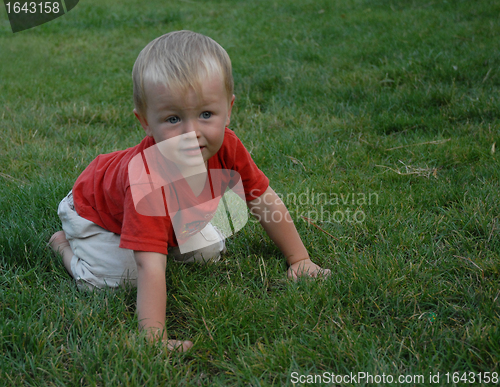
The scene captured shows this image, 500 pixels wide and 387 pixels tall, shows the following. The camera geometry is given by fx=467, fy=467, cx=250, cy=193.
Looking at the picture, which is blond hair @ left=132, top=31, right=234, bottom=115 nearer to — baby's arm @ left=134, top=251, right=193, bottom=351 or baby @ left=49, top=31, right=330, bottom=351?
baby @ left=49, top=31, right=330, bottom=351

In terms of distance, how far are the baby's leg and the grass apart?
0.07 meters

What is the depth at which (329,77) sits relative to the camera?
4734 mm

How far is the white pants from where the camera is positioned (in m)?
2.09

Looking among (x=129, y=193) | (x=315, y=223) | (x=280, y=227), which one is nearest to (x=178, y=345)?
(x=129, y=193)

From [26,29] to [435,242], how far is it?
7800 millimetres

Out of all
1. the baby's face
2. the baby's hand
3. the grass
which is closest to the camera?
the grass

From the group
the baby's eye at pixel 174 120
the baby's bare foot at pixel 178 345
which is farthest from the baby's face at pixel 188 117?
the baby's bare foot at pixel 178 345

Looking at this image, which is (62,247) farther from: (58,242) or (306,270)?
(306,270)

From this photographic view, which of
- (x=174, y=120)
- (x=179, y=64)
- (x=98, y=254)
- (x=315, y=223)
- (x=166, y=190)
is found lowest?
(x=315, y=223)

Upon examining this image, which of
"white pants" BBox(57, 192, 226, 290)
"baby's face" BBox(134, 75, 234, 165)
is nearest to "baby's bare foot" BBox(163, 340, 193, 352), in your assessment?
"white pants" BBox(57, 192, 226, 290)

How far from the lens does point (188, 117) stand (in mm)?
1745

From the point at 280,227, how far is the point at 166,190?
0.62 meters

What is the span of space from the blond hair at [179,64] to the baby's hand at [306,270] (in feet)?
2.77

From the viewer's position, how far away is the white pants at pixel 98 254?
2.09 m
